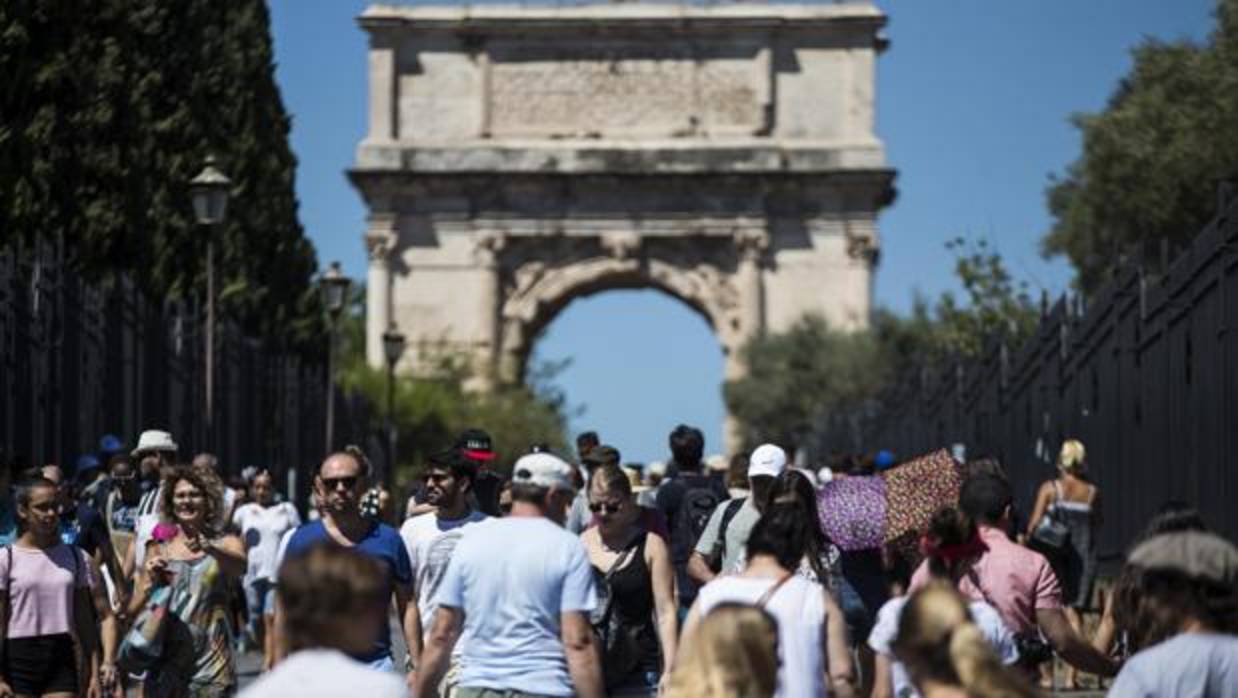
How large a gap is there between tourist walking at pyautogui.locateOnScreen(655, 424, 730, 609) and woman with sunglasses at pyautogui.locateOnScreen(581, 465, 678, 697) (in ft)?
10.8

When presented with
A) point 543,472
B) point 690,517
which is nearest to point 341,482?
point 543,472

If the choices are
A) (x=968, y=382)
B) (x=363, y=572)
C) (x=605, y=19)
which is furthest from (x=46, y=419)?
(x=605, y=19)

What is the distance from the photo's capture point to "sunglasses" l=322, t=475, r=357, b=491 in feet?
39.8

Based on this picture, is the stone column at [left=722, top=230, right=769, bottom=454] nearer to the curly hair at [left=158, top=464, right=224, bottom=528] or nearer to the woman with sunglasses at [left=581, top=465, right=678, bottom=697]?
the curly hair at [left=158, top=464, right=224, bottom=528]

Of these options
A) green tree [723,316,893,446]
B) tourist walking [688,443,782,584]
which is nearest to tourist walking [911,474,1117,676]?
tourist walking [688,443,782,584]

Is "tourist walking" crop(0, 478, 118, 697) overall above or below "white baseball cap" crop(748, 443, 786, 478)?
below

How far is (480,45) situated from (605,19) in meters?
2.69

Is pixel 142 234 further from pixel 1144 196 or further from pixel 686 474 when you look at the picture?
pixel 1144 196

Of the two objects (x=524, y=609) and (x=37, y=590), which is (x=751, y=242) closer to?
(x=37, y=590)

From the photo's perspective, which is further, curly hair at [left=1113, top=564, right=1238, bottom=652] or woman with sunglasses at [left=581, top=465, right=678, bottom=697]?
woman with sunglasses at [left=581, top=465, right=678, bottom=697]

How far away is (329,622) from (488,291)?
59.1 meters

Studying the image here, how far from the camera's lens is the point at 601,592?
12930 mm

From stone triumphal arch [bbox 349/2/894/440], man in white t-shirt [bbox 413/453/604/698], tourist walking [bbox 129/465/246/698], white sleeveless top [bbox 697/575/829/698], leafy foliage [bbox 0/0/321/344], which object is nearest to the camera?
white sleeveless top [bbox 697/575/829/698]

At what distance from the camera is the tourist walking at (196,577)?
42.8 ft
